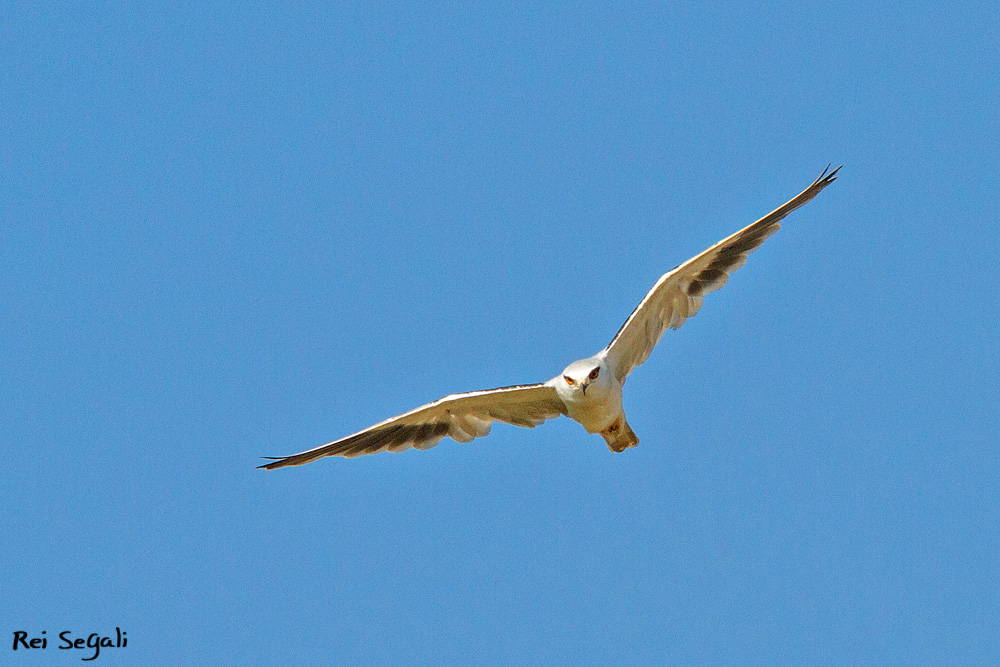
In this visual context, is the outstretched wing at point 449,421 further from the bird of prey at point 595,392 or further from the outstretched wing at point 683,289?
the outstretched wing at point 683,289

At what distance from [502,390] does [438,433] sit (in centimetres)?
136

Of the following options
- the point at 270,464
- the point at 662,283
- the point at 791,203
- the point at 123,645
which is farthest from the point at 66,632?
the point at 791,203

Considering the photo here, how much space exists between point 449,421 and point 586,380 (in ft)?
7.77

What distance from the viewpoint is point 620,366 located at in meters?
14.7

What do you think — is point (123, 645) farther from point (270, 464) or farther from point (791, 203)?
point (791, 203)

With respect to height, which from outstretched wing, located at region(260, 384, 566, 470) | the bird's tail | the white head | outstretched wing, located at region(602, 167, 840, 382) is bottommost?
the bird's tail

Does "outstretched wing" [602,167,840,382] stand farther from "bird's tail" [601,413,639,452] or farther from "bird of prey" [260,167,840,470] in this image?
"bird's tail" [601,413,639,452]

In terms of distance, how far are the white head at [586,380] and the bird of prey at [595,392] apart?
0.04 feet

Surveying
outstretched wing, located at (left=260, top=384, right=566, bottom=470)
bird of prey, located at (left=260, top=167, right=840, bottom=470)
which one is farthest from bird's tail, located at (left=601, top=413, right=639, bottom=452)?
outstretched wing, located at (left=260, top=384, right=566, bottom=470)

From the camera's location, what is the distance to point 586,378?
537 inches

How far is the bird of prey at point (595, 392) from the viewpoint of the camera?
46.0 ft

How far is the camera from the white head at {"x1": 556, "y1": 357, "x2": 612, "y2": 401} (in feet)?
44.9

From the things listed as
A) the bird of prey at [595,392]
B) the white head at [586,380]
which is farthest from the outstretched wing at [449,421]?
→ the white head at [586,380]

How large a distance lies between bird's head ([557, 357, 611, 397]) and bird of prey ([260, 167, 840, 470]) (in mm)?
11
